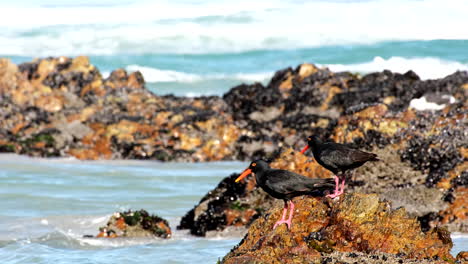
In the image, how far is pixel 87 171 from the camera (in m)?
23.8

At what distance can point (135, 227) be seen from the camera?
13656 mm

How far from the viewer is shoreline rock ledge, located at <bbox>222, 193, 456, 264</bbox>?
7266 mm

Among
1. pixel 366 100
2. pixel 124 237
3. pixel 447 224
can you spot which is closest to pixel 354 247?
→ pixel 447 224

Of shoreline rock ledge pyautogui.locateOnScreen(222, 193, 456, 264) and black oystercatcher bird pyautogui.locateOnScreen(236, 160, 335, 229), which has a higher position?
black oystercatcher bird pyautogui.locateOnScreen(236, 160, 335, 229)

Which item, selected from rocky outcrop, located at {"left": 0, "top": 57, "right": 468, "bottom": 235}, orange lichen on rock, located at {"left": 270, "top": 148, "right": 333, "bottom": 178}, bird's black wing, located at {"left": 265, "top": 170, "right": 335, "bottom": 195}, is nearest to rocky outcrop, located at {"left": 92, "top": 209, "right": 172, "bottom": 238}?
rocky outcrop, located at {"left": 0, "top": 57, "right": 468, "bottom": 235}

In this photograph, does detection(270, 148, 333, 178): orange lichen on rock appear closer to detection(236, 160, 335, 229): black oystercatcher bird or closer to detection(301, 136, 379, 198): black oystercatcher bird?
detection(301, 136, 379, 198): black oystercatcher bird

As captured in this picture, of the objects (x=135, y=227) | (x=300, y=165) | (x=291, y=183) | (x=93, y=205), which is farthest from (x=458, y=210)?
(x=93, y=205)

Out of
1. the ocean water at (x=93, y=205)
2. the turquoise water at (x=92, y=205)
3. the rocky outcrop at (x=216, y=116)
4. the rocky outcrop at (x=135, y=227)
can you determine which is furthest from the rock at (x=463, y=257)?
the rocky outcrop at (x=135, y=227)

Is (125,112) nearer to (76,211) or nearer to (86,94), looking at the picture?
(86,94)

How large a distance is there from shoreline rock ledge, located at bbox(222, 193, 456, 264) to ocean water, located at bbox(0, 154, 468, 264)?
3.21 meters

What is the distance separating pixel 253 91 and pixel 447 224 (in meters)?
19.2

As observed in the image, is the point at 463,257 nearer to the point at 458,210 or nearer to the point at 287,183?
the point at 287,183

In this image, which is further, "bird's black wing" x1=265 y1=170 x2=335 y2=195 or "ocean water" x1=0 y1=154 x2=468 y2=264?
"ocean water" x1=0 y1=154 x2=468 y2=264

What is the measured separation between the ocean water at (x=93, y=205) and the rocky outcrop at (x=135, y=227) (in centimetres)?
25
